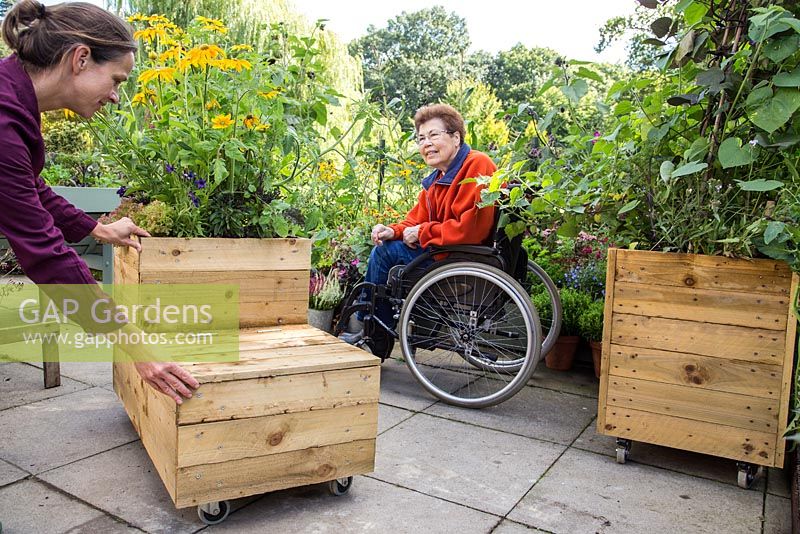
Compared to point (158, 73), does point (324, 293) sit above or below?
below

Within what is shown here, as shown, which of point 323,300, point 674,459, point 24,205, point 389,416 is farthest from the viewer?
point 323,300

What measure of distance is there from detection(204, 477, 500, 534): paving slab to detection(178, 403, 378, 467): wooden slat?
182 millimetres

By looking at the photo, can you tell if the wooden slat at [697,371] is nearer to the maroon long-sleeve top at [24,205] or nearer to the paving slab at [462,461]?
the paving slab at [462,461]

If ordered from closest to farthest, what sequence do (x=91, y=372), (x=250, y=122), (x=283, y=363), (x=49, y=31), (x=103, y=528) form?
1. (x=49, y=31)
2. (x=103, y=528)
3. (x=283, y=363)
4. (x=250, y=122)
5. (x=91, y=372)

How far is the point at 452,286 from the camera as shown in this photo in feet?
8.84

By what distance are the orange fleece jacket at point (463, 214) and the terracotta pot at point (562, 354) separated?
0.82m

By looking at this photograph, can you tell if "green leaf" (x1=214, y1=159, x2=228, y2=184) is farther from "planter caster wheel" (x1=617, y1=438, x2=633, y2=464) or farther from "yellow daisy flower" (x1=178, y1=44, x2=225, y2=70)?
"planter caster wheel" (x1=617, y1=438, x2=633, y2=464)

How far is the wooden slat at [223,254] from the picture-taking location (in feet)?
6.21

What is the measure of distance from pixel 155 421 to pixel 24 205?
0.74 meters

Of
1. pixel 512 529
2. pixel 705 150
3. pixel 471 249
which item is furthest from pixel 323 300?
pixel 705 150

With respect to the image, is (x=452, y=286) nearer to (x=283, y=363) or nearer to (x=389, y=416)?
(x=389, y=416)

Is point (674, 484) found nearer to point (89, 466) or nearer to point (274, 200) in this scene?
point (274, 200)

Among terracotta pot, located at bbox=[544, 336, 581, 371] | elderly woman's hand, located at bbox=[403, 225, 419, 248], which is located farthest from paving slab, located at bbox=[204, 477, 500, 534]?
terracotta pot, located at bbox=[544, 336, 581, 371]

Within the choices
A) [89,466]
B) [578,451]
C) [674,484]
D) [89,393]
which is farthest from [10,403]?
[674,484]
